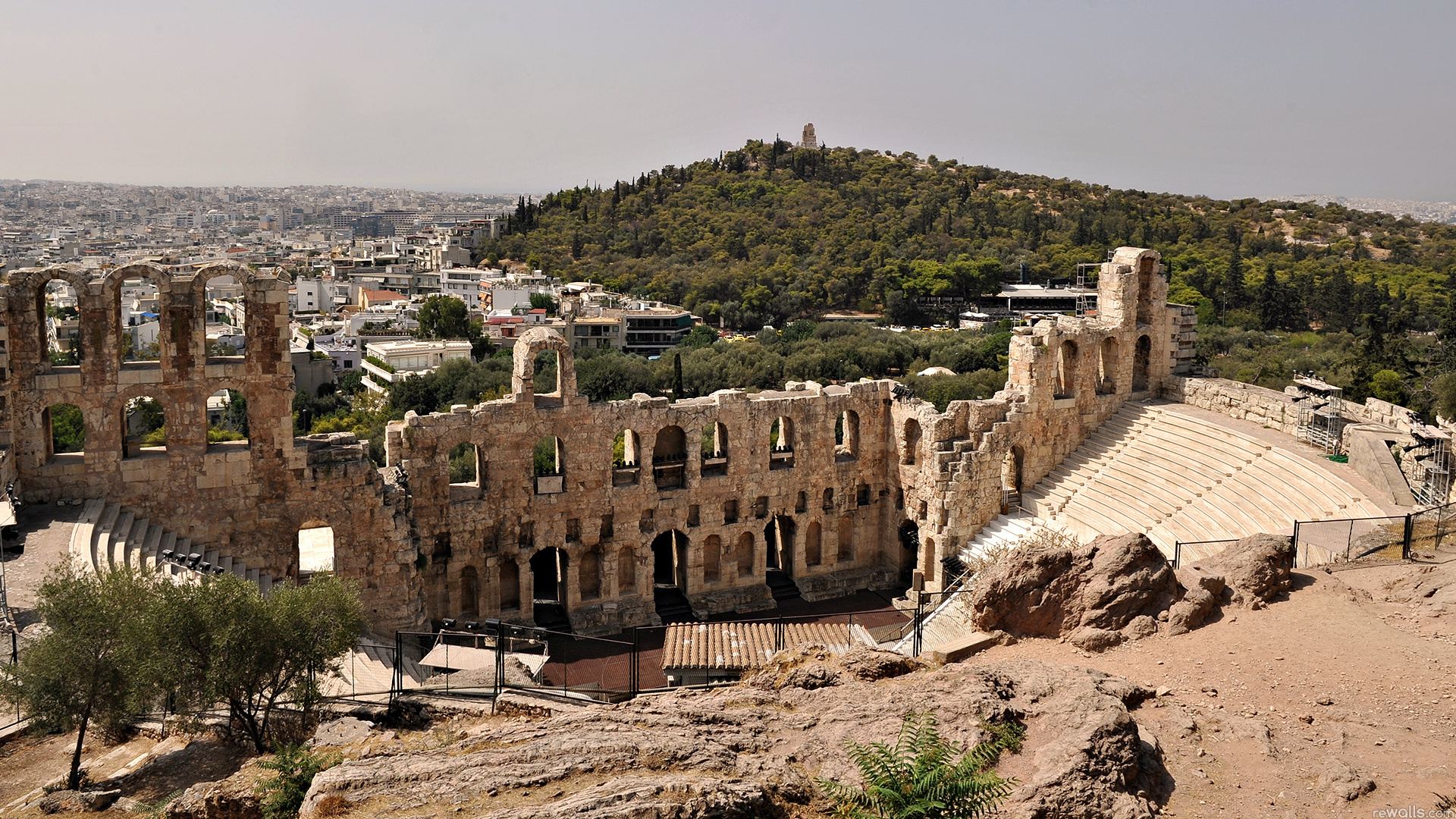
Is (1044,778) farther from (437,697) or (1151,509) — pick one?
(1151,509)

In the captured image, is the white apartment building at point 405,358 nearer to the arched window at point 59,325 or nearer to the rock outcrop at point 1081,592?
the arched window at point 59,325

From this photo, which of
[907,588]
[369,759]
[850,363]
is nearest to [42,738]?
[369,759]

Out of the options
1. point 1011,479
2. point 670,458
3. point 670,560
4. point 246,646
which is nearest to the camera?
point 246,646

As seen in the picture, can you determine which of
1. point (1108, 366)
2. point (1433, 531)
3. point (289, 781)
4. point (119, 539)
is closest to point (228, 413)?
point (119, 539)

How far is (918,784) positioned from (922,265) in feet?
303

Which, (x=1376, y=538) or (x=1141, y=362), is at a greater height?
(x=1141, y=362)

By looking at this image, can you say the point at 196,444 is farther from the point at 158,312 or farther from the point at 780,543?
the point at 780,543

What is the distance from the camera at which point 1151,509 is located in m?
28.1

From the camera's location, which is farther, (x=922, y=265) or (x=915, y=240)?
(x=915, y=240)

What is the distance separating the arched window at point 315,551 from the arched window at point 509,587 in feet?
16.0

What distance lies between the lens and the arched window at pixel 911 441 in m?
32.5

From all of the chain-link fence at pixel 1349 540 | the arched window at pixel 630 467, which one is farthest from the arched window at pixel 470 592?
the chain-link fence at pixel 1349 540

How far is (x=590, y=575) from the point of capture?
3098cm

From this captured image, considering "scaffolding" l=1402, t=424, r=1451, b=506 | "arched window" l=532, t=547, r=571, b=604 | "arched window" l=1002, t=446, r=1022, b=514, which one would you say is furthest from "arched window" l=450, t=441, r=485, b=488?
"scaffolding" l=1402, t=424, r=1451, b=506
